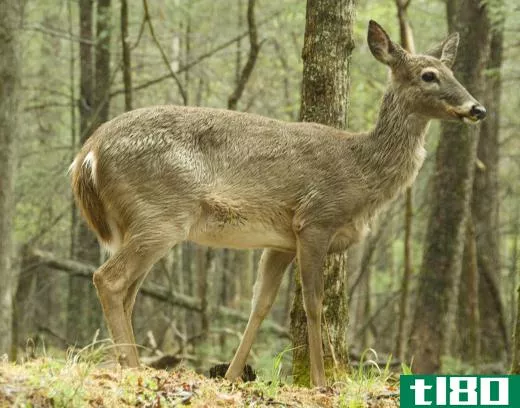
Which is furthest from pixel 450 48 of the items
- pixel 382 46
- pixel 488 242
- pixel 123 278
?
pixel 488 242

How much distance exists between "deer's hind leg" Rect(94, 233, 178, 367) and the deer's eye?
2.57 metres

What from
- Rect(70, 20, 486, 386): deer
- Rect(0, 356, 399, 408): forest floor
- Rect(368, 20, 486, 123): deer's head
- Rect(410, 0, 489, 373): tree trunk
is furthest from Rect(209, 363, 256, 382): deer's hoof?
Rect(410, 0, 489, 373): tree trunk

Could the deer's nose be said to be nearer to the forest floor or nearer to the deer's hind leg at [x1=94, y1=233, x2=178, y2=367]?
the forest floor

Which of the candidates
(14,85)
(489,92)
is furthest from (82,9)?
(489,92)

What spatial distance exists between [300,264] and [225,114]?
1.37m

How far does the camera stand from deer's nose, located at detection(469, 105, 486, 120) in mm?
7305

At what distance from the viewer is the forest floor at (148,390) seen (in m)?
5.03

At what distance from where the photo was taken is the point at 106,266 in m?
7.01

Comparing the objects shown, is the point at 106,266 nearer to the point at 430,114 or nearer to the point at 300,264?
the point at 300,264

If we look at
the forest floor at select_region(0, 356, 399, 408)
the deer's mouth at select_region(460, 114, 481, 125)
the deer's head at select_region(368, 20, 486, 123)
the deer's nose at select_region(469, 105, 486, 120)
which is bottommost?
the forest floor at select_region(0, 356, 399, 408)

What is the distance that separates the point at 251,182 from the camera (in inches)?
290

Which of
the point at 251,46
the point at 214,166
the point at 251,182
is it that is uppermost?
the point at 251,46

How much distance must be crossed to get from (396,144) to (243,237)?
159cm

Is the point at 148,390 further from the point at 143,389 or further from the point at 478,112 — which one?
the point at 478,112
